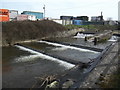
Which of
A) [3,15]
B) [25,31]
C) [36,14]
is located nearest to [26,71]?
[25,31]

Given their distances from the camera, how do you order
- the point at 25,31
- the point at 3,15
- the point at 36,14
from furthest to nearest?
A: the point at 36,14 < the point at 3,15 < the point at 25,31

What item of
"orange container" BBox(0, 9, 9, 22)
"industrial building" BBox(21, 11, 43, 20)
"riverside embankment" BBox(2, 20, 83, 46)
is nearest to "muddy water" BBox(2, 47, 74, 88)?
"riverside embankment" BBox(2, 20, 83, 46)

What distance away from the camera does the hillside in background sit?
18688mm

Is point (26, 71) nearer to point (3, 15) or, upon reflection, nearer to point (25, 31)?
point (25, 31)

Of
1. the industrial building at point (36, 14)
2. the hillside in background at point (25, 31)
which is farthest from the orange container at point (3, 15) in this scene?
the industrial building at point (36, 14)

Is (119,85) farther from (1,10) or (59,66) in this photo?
(1,10)

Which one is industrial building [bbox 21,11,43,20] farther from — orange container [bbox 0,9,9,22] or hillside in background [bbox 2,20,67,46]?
hillside in background [bbox 2,20,67,46]

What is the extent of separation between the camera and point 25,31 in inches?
849

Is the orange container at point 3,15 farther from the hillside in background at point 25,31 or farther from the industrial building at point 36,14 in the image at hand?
the industrial building at point 36,14

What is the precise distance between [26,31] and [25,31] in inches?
6.7

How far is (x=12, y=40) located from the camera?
18.5m

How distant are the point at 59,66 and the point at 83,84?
12.0 feet

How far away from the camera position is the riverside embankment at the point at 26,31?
18.6 meters

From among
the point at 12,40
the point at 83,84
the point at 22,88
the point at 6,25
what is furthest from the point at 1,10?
the point at 83,84
